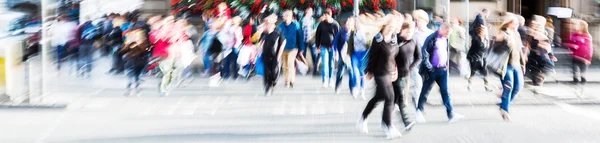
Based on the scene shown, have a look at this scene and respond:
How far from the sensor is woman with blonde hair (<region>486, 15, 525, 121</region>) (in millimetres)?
10484

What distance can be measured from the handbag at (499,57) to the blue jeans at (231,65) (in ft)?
21.2

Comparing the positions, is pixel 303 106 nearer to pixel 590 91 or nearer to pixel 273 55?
pixel 273 55

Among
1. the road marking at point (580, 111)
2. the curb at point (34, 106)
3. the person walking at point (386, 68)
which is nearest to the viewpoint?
the person walking at point (386, 68)

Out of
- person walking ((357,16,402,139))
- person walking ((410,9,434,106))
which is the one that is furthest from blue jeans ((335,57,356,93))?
person walking ((357,16,402,139))

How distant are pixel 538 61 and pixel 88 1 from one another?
8.54 metres

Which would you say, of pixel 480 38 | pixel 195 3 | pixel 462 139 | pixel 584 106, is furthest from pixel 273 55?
pixel 195 3

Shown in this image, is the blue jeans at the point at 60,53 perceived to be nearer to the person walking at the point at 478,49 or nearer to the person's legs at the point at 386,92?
the person walking at the point at 478,49

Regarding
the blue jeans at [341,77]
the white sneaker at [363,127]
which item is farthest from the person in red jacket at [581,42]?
the white sneaker at [363,127]

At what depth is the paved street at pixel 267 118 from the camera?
911 cm

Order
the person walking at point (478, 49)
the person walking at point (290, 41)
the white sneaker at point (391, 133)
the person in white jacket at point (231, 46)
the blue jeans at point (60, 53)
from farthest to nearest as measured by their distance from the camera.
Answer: the blue jeans at point (60, 53) < the person in white jacket at point (231, 46) < the person walking at point (290, 41) < the person walking at point (478, 49) < the white sneaker at point (391, 133)

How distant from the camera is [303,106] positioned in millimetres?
12133

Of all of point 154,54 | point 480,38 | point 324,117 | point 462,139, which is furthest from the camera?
point 154,54

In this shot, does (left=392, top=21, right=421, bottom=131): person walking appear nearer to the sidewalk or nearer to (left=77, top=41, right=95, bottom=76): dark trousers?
the sidewalk

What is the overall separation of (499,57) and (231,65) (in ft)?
22.4
